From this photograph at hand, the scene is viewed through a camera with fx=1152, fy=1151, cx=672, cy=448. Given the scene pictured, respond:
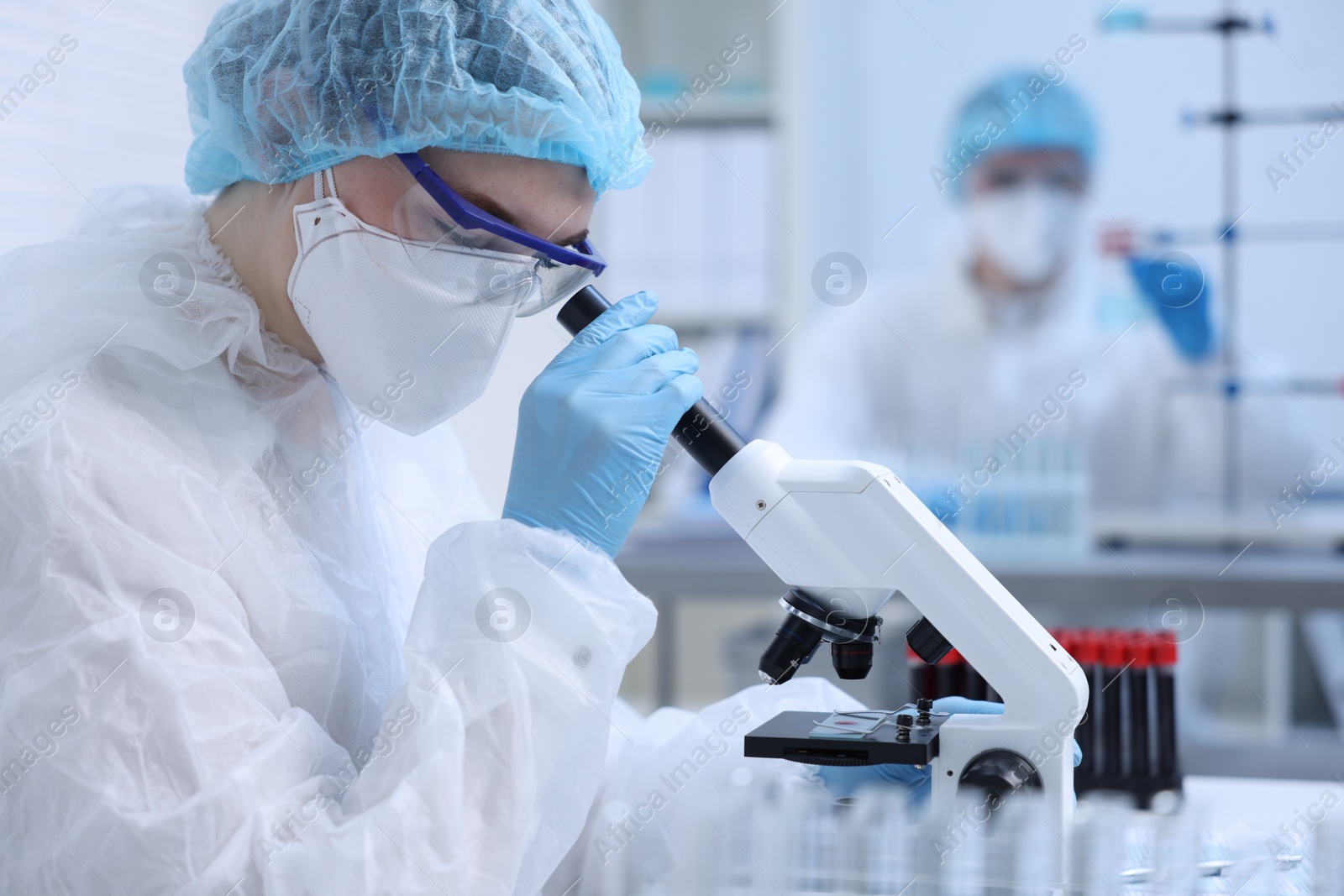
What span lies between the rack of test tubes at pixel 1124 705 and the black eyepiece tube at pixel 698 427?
1.10 feet

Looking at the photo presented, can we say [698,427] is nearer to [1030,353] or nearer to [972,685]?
[972,685]

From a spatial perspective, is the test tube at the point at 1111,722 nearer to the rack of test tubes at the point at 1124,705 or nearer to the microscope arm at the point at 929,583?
the rack of test tubes at the point at 1124,705

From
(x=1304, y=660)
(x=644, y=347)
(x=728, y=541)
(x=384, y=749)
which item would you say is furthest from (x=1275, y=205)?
(x=384, y=749)

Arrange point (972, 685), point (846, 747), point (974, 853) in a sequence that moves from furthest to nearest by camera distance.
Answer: point (972, 685)
point (846, 747)
point (974, 853)

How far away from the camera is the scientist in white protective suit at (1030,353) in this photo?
261 cm

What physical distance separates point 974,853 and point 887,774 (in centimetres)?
22

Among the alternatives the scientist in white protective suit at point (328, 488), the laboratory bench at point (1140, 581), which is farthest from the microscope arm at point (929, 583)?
the laboratory bench at point (1140, 581)

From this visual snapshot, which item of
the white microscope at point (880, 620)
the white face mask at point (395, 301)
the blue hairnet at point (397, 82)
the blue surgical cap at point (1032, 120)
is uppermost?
the blue surgical cap at point (1032, 120)

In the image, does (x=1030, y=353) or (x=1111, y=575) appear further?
(x=1030, y=353)

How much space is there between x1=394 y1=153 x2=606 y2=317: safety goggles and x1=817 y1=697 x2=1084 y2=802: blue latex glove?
45 centimetres

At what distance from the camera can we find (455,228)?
0.88m

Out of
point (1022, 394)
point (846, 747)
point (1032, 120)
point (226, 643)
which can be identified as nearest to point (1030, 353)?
point (1022, 394)

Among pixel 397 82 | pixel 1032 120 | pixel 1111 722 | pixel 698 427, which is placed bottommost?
pixel 1111 722

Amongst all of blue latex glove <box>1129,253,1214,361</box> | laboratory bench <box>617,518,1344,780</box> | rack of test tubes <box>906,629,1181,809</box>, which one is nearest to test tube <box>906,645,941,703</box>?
rack of test tubes <box>906,629,1181,809</box>
